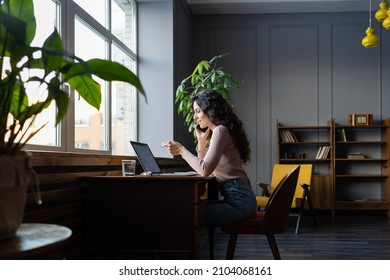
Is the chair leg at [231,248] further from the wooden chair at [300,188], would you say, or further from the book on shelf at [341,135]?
the book on shelf at [341,135]

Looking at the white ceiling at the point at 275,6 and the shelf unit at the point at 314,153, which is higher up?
the white ceiling at the point at 275,6

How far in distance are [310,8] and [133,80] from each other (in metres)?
7.12

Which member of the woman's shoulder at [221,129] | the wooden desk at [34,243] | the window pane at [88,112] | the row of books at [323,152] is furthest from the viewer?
the row of books at [323,152]

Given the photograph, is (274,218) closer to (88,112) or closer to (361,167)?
(88,112)

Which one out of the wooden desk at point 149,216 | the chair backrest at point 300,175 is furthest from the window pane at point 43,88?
the chair backrest at point 300,175

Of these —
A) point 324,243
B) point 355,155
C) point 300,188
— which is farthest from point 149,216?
point 355,155

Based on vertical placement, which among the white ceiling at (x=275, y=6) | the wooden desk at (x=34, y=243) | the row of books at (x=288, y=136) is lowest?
the wooden desk at (x=34, y=243)

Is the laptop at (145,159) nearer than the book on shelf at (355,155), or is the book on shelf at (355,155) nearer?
the laptop at (145,159)

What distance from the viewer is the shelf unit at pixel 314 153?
7.74 metres

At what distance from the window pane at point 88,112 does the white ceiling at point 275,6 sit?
324 centimetres

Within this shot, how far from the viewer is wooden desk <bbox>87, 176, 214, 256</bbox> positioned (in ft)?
9.14

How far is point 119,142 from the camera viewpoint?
5.46 meters

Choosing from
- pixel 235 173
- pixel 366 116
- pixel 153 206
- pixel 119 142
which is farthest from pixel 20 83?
pixel 366 116

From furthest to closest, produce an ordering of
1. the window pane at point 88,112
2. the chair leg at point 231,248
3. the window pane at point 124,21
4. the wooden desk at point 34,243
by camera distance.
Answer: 1. the window pane at point 124,21
2. the window pane at point 88,112
3. the chair leg at point 231,248
4. the wooden desk at point 34,243
